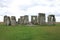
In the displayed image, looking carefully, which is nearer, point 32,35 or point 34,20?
point 32,35

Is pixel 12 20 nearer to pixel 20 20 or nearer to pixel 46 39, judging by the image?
pixel 20 20

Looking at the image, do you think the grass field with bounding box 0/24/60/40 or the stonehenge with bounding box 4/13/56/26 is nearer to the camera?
the grass field with bounding box 0/24/60/40

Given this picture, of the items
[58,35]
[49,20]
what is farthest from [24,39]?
[49,20]

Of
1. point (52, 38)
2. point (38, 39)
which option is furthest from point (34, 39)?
point (52, 38)

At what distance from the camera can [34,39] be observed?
14805mm

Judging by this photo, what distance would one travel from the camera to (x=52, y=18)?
4738cm

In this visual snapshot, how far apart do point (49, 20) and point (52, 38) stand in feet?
109

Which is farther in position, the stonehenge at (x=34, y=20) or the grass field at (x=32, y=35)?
the stonehenge at (x=34, y=20)

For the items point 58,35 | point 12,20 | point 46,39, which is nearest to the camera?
point 46,39

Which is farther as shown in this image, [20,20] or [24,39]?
[20,20]

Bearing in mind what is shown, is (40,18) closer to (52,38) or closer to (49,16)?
(49,16)

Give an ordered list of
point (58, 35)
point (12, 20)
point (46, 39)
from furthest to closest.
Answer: point (12, 20) → point (58, 35) → point (46, 39)

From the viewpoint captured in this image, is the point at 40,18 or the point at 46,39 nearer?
the point at 46,39

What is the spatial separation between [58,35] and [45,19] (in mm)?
32073
